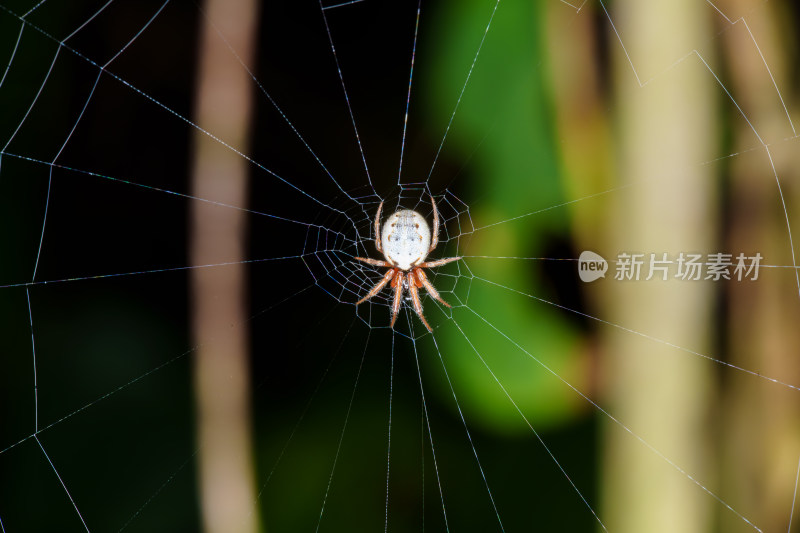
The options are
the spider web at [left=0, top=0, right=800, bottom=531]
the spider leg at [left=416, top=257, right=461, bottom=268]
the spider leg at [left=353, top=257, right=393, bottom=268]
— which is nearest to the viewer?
the spider web at [left=0, top=0, right=800, bottom=531]

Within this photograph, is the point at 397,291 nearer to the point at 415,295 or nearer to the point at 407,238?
the point at 415,295

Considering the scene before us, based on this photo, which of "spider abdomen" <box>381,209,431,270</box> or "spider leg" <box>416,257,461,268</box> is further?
"spider abdomen" <box>381,209,431,270</box>

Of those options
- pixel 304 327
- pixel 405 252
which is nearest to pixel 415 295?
pixel 405 252

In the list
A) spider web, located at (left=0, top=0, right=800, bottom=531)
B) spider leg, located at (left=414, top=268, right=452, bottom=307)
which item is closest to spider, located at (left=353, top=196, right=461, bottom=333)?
spider leg, located at (left=414, top=268, right=452, bottom=307)

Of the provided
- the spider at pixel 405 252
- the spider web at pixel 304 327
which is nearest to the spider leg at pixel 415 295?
the spider at pixel 405 252

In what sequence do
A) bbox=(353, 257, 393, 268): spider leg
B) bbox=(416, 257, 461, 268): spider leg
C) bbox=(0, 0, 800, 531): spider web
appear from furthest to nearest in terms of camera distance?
1. bbox=(353, 257, 393, 268): spider leg
2. bbox=(416, 257, 461, 268): spider leg
3. bbox=(0, 0, 800, 531): spider web

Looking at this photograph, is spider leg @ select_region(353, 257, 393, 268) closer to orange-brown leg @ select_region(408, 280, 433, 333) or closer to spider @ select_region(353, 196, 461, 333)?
spider @ select_region(353, 196, 461, 333)

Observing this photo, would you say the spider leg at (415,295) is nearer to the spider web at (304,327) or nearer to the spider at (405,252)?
the spider at (405,252)
